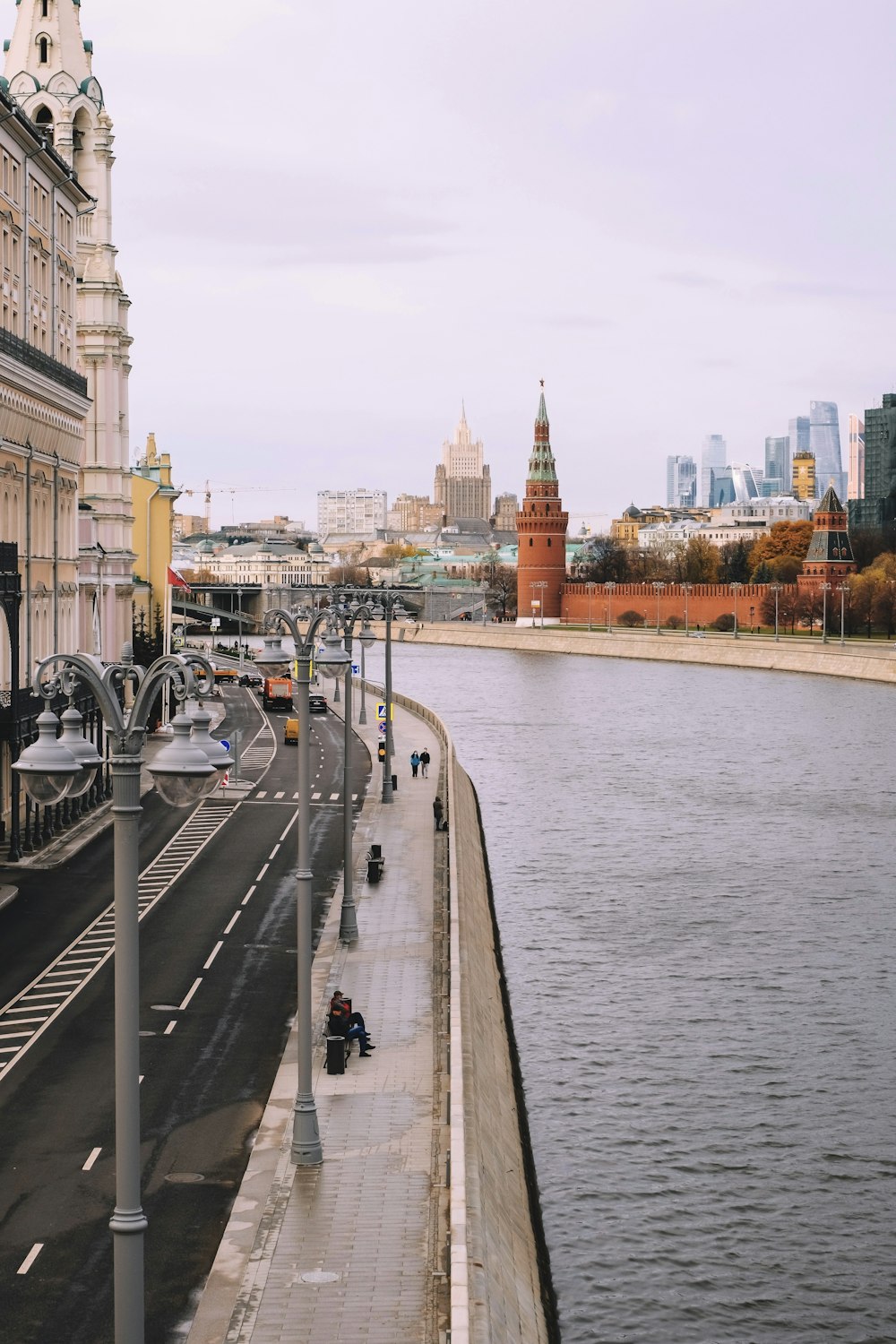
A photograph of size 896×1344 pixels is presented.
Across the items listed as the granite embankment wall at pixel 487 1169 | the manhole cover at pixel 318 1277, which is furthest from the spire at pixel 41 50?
the manhole cover at pixel 318 1277

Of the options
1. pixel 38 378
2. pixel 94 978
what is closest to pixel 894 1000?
pixel 94 978

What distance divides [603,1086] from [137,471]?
57.9 meters

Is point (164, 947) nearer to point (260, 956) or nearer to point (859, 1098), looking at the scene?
point (260, 956)

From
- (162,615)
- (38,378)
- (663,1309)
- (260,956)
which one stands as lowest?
(663,1309)

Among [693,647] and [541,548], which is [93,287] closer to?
[693,647]

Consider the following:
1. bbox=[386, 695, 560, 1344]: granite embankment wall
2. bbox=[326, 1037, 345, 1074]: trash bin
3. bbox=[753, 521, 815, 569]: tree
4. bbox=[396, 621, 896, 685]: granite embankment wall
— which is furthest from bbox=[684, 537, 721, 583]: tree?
bbox=[326, 1037, 345, 1074]: trash bin

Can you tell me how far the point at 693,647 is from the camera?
13000 cm

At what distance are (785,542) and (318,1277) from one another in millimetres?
161311

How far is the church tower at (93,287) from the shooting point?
167ft

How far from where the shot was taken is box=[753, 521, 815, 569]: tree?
558ft

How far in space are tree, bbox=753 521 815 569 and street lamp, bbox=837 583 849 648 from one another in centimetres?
2706

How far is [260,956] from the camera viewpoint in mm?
27297

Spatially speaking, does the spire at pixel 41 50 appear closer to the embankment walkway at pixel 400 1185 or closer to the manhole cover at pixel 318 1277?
the embankment walkway at pixel 400 1185

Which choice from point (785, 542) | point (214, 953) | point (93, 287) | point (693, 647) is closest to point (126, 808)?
point (214, 953)
